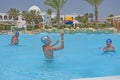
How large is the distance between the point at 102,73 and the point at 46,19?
32475mm

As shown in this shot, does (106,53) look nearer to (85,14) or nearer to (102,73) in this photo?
(102,73)

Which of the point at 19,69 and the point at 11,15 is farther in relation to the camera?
the point at 11,15

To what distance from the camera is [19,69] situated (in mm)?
6516

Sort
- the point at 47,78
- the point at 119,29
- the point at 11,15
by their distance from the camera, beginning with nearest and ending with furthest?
the point at 47,78, the point at 119,29, the point at 11,15

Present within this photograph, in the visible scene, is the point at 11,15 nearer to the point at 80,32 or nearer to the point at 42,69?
the point at 80,32

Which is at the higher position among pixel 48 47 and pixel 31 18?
pixel 31 18

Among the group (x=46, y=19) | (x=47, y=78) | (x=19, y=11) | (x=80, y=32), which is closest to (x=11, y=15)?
(x=19, y=11)

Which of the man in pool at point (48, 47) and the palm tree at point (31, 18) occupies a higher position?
the palm tree at point (31, 18)

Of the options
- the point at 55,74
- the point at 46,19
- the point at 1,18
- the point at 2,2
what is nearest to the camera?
the point at 55,74

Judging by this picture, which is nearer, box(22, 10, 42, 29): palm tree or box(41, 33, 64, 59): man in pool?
box(41, 33, 64, 59): man in pool

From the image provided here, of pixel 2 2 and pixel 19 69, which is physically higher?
pixel 2 2

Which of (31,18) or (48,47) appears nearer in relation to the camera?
(48,47)

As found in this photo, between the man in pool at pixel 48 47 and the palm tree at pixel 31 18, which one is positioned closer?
the man in pool at pixel 48 47

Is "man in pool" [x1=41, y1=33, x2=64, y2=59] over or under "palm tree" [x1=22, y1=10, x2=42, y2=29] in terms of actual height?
under
